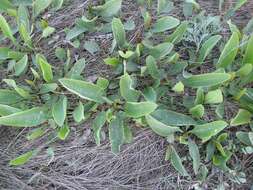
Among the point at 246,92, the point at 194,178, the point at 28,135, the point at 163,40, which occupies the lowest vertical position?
the point at 194,178

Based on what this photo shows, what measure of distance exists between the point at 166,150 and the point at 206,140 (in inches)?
6.8

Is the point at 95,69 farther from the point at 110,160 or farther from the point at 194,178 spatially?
the point at 194,178

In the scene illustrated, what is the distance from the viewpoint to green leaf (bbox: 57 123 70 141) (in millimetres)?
1765

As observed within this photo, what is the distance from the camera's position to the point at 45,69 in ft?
5.77

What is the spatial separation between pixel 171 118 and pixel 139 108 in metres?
0.16

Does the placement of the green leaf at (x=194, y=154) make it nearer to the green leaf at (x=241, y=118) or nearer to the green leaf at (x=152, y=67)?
the green leaf at (x=241, y=118)

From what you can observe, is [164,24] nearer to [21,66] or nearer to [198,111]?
[198,111]

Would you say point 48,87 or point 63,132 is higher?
point 48,87

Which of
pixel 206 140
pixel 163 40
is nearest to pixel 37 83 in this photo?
pixel 163 40

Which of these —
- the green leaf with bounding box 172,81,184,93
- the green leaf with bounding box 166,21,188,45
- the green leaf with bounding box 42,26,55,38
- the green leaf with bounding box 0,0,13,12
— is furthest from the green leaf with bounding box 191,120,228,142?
the green leaf with bounding box 0,0,13,12

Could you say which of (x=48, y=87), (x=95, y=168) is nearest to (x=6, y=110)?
(x=48, y=87)

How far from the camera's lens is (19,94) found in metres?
1.82

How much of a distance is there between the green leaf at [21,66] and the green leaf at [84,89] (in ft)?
0.78

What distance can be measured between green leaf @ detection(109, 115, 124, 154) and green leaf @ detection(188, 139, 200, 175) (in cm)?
27
